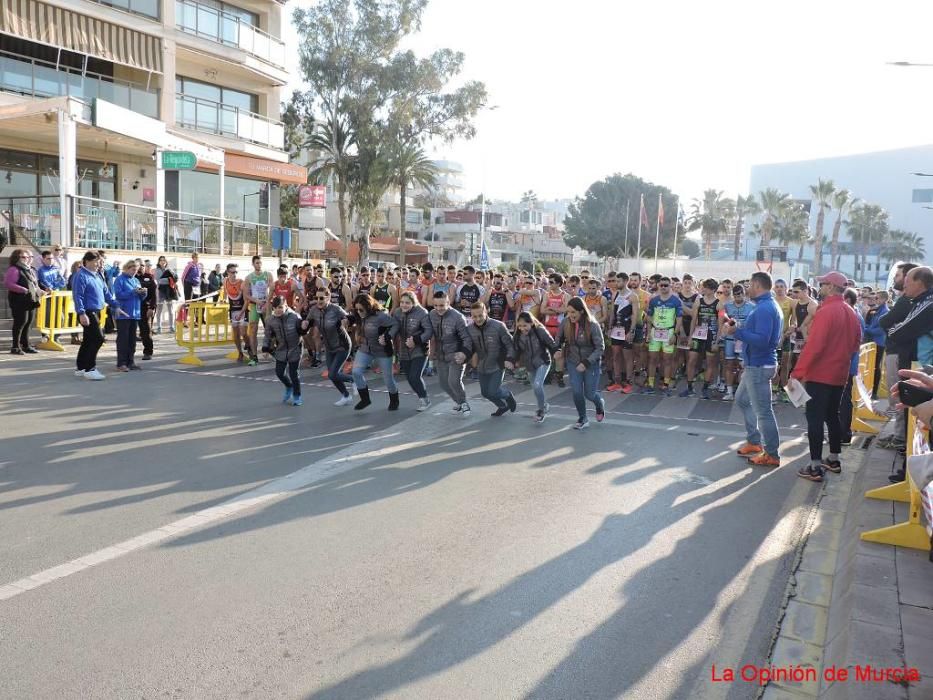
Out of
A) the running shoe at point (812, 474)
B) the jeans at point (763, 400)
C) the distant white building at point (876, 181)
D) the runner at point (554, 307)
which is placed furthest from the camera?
the distant white building at point (876, 181)

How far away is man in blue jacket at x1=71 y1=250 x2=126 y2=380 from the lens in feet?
38.5

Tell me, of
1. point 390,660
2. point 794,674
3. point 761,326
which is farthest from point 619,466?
point 390,660

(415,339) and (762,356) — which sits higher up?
(762,356)

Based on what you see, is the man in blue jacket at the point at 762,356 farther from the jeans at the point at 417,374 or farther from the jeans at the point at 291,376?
the jeans at the point at 291,376

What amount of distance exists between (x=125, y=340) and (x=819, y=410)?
1105 centimetres

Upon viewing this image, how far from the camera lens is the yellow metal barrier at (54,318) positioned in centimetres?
1522

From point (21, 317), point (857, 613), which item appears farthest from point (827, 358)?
point (21, 317)

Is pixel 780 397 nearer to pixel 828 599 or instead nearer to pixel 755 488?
pixel 755 488

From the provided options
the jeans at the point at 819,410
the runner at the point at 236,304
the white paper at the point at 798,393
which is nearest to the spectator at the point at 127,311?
the runner at the point at 236,304

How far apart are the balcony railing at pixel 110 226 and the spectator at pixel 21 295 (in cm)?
421

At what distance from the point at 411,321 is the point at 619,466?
405 centimetres

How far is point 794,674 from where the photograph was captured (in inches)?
152

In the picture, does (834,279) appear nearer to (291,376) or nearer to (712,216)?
(291,376)

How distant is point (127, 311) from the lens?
1273 cm
